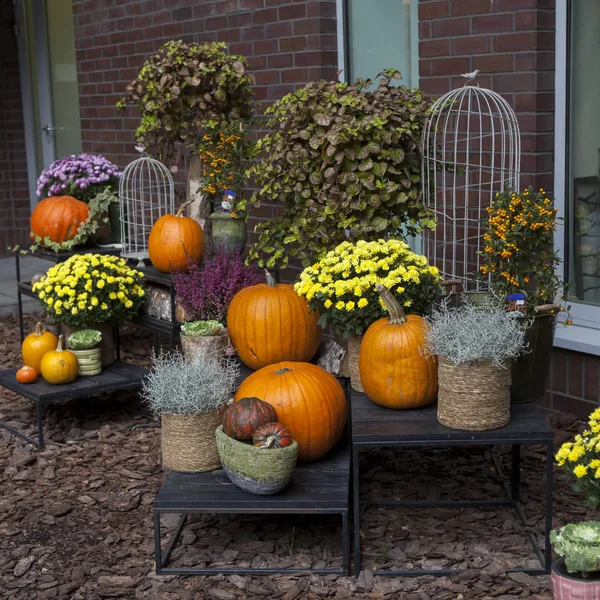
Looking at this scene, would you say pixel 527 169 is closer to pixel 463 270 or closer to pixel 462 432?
pixel 463 270

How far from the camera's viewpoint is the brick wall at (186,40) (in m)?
5.52

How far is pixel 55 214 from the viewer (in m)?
5.93

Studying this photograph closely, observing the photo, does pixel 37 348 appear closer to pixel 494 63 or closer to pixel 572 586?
pixel 494 63

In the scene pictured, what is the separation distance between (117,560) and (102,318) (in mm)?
1820

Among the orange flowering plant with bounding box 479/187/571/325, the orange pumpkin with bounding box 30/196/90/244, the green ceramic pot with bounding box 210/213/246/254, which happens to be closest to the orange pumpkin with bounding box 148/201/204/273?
the green ceramic pot with bounding box 210/213/246/254

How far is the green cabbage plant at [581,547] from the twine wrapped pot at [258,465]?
0.89 meters

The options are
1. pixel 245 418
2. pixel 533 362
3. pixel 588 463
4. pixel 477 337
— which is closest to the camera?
pixel 588 463

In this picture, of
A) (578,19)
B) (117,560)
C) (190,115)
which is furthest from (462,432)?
(190,115)

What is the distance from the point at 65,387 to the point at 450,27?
8.39ft

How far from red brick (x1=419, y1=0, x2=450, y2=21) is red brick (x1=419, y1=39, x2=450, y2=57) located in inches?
4.7

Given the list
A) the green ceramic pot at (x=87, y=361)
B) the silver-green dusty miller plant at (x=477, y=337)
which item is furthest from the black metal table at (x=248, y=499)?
the green ceramic pot at (x=87, y=361)

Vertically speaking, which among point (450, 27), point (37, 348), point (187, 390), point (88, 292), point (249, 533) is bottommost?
point (249, 533)

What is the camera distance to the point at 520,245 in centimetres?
349

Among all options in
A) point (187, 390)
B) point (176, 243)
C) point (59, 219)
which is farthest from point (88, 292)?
point (187, 390)
